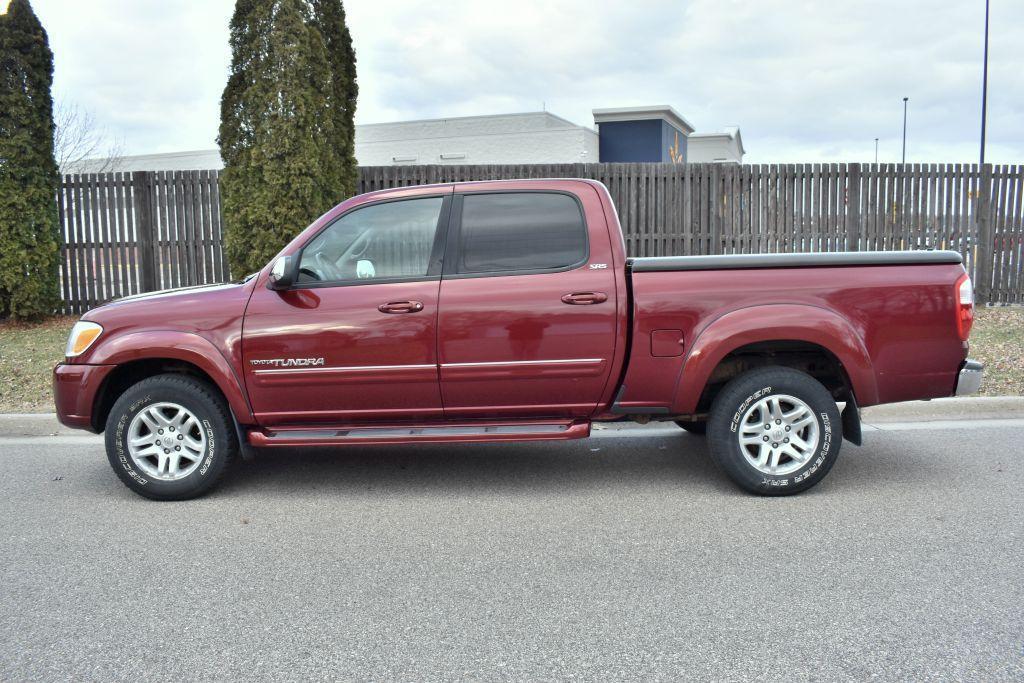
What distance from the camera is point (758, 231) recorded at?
496 inches

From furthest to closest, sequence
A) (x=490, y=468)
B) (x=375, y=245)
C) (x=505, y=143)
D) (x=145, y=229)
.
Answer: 1. (x=505, y=143)
2. (x=145, y=229)
3. (x=490, y=468)
4. (x=375, y=245)

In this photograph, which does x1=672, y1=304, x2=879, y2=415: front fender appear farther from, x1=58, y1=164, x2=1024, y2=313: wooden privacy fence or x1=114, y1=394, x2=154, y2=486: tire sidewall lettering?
x1=58, y1=164, x2=1024, y2=313: wooden privacy fence

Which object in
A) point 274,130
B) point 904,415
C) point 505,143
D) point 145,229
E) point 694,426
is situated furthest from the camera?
point 505,143

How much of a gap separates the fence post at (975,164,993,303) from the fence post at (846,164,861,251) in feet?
5.93

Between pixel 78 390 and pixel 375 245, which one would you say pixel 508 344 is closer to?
pixel 375 245

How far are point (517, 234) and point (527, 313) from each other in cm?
54

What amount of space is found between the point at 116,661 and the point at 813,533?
3289mm

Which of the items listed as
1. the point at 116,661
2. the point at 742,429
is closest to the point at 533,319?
the point at 742,429

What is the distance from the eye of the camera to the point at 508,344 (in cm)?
497

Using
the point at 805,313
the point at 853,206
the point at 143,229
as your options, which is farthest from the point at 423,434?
the point at 853,206

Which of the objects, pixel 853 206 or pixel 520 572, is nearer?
pixel 520 572

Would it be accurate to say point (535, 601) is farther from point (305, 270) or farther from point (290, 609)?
point (305, 270)

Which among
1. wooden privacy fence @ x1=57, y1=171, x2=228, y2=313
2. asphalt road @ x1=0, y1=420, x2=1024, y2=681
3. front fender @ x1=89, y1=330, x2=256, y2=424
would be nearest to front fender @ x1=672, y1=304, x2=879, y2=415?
asphalt road @ x1=0, y1=420, x2=1024, y2=681

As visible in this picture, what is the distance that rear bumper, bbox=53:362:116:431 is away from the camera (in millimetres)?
5133
